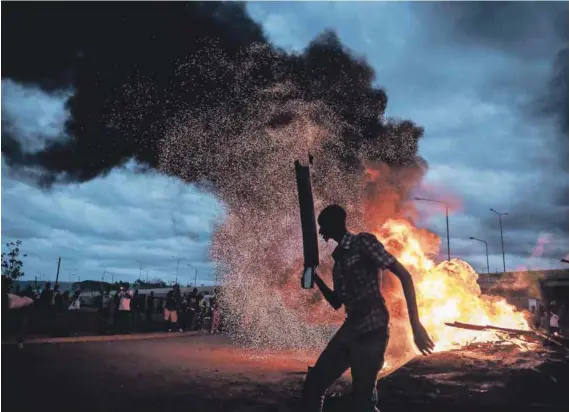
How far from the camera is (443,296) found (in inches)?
456

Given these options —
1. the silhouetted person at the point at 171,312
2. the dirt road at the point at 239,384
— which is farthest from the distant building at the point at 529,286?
the dirt road at the point at 239,384

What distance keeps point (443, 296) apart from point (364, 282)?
8895 mm

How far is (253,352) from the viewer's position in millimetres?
12898

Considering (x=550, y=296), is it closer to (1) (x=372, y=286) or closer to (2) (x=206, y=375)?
(2) (x=206, y=375)

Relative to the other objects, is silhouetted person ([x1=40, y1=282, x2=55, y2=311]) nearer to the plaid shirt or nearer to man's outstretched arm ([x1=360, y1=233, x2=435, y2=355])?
the plaid shirt

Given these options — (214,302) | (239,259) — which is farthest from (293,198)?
(214,302)

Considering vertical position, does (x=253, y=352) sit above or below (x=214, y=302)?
below

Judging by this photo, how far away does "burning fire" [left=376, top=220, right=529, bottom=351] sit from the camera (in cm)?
1123

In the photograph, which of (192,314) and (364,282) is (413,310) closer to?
(364,282)

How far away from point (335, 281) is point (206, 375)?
19.1 feet

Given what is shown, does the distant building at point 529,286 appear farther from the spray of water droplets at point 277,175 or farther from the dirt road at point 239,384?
the dirt road at point 239,384

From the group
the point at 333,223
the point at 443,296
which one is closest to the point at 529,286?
the point at 443,296

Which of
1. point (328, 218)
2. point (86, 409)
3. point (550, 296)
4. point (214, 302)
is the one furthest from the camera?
point (550, 296)

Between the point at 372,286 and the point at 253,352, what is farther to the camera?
the point at 253,352
